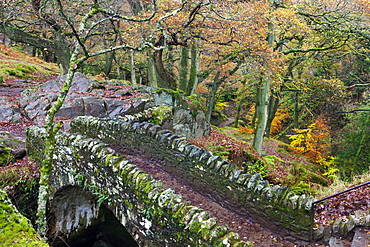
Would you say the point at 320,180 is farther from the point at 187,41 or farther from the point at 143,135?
the point at 187,41

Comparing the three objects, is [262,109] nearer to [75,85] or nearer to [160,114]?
[160,114]

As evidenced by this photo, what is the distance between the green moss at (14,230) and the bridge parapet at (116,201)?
2.18 m

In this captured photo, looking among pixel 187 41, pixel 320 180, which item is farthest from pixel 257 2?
pixel 320 180

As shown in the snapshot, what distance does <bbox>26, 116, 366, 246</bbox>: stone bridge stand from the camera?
186 inches

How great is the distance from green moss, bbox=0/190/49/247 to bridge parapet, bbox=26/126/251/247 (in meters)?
2.18

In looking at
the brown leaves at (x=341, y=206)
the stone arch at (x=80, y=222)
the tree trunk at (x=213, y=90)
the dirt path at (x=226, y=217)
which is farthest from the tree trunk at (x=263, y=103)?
the stone arch at (x=80, y=222)

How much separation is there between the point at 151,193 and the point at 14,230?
242cm

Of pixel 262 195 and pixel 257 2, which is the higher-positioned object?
pixel 257 2

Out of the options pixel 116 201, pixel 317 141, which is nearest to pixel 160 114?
pixel 116 201

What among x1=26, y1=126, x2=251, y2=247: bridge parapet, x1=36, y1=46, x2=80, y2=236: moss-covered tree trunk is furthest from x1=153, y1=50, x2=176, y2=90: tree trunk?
x1=36, y1=46, x2=80, y2=236: moss-covered tree trunk

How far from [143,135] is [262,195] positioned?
15.1ft

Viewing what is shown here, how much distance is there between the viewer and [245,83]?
24469 millimetres

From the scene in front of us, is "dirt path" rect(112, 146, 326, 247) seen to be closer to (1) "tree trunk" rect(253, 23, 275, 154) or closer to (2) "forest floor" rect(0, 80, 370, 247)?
(2) "forest floor" rect(0, 80, 370, 247)

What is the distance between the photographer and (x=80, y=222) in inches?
377
